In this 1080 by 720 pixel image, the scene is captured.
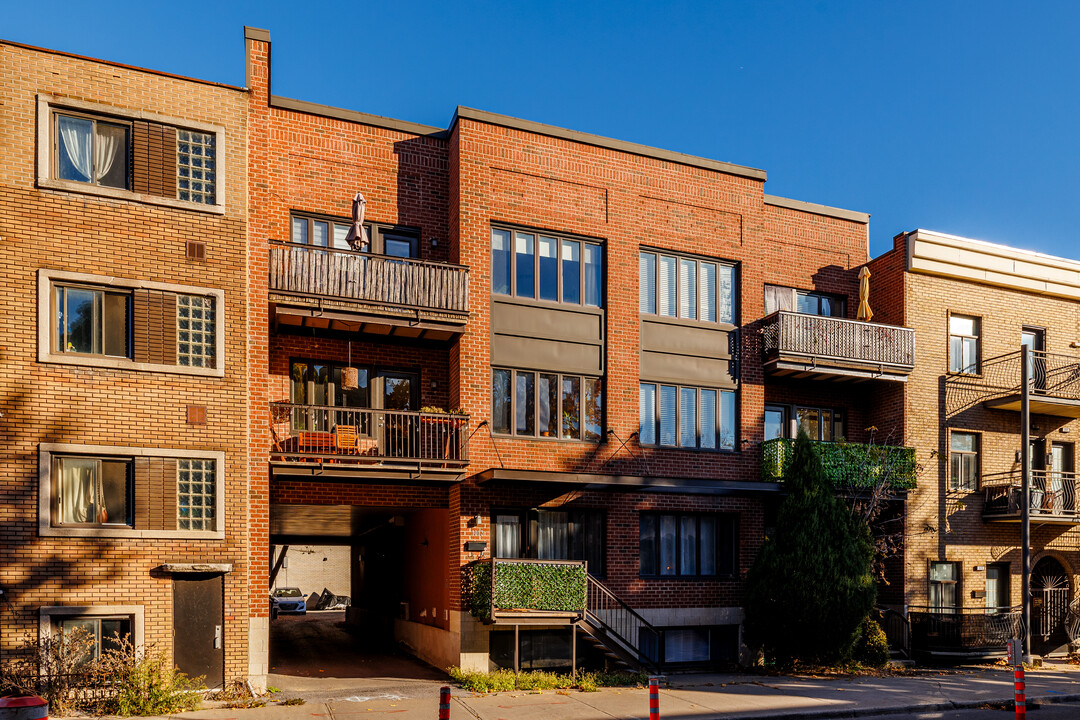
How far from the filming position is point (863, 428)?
24.9m

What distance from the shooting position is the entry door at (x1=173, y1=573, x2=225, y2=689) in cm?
1609

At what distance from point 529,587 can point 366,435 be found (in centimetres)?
457

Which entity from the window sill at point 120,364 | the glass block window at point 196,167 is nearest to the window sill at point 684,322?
the window sill at point 120,364

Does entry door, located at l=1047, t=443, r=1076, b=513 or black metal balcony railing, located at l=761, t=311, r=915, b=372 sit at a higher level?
black metal balcony railing, located at l=761, t=311, r=915, b=372

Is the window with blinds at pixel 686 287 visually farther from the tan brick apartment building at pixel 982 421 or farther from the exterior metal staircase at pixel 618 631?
the exterior metal staircase at pixel 618 631

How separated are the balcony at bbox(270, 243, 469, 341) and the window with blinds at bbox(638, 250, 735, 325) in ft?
16.1

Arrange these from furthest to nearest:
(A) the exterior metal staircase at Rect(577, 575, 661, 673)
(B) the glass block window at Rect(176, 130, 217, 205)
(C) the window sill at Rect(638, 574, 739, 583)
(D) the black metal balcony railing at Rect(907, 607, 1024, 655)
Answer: (D) the black metal balcony railing at Rect(907, 607, 1024, 655), (C) the window sill at Rect(638, 574, 739, 583), (A) the exterior metal staircase at Rect(577, 575, 661, 673), (B) the glass block window at Rect(176, 130, 217, 205)

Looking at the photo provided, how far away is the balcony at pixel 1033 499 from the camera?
24.2 metres

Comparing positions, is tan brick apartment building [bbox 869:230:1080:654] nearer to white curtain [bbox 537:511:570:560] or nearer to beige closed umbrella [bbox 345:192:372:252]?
white curtain [bbox 537:511:570:560]

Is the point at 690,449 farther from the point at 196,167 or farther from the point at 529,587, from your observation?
the point at 196,167

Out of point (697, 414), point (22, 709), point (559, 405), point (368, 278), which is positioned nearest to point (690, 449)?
point (697, 414)

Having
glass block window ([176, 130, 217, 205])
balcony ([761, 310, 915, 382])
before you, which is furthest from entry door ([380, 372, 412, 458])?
balcony ([761, 310, 915, 382])

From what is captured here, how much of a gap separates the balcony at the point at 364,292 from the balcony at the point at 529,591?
16.6 feet

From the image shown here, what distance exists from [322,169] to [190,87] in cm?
323
